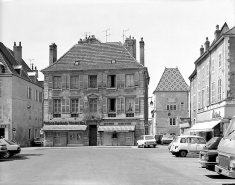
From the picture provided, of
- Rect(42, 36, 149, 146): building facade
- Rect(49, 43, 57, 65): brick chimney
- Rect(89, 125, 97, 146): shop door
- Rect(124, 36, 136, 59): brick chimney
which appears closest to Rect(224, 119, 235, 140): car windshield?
Rect(42, 36, 149, 146): building facade

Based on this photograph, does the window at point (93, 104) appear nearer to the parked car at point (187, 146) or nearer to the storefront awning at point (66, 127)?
the storefront awning at point (66, 127)

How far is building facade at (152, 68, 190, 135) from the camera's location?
78312mm

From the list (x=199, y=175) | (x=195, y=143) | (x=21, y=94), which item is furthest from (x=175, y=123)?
(x=199, y=175)

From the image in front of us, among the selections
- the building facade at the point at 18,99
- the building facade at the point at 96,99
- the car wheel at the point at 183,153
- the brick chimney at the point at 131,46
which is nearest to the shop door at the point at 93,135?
the building facade at the point at 96,99

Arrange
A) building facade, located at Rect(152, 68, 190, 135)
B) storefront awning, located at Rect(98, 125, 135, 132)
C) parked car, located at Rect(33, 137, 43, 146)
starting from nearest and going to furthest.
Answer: storefront awning, located at Rect(98, 125, 135, 132) < parked car, located at Rect(33, 137, 43, 146) < building facade, located at Rect(152, 68, 190, 135)

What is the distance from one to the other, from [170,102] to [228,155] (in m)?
68.4

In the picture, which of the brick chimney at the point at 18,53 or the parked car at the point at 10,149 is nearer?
the parked car at the point at 10,149

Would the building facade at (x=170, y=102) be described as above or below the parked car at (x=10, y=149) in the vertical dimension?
above

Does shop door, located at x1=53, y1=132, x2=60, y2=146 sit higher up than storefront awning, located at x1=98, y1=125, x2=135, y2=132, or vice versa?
storefront awning, located at x1=98, y1=125, x2=135, y2=132

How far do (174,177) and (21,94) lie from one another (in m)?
39.0

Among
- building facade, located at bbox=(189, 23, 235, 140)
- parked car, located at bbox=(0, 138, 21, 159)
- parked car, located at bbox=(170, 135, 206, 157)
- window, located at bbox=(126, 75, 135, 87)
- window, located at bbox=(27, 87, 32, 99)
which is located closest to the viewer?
parked car, located at bbox=(0, 138, 21, 159)

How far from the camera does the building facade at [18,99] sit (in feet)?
158

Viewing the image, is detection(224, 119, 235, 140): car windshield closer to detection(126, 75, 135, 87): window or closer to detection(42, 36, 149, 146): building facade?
detection(42, 36, 149, 146): building facade

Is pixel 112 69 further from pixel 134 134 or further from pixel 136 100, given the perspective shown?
pixel 134 134
